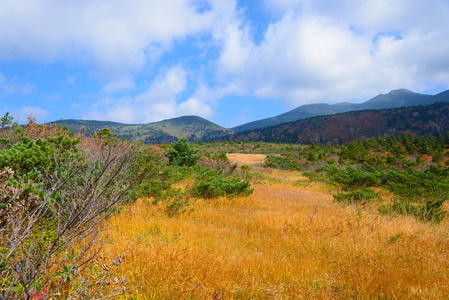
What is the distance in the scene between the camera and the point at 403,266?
3211 millimetres

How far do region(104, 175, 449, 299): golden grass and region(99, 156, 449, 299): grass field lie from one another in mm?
12

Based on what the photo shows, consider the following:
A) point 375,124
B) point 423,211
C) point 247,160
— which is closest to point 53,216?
point 423,211

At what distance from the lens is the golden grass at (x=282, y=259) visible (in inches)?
99.8

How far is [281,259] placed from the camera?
335 cm

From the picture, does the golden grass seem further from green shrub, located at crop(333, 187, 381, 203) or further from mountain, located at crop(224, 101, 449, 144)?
mountain, located at crop(224, 101, 449, 144)

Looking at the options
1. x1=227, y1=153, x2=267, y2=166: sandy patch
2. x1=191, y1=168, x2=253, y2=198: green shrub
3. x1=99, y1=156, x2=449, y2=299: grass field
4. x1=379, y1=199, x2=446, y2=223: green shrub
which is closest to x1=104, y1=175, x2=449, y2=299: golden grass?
x1=99, y1=156, x2=449, y2=299: grass field

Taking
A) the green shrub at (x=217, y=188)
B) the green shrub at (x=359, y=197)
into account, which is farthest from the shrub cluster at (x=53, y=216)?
the green shrub at (x=359, y=197)

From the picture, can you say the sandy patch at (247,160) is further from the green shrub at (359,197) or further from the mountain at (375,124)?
the mountain at (375,124)

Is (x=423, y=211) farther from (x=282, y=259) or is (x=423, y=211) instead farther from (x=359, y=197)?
(x=282, y=259)

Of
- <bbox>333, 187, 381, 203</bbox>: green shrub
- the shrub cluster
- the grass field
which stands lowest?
<bbox>333, 187, 381, 203</bbox>: green shrub

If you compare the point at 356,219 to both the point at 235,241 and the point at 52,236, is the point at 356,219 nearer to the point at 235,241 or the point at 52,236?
the point at 235,241

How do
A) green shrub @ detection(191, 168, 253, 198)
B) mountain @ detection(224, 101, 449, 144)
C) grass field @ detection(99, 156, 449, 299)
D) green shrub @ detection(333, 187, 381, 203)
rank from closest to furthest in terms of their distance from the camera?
1. grass field @ detection(99, 156, 449, 299)
2. green shrub @ detection(191, 168, 253, 198)
3. green shrub @ detection(333, 187, 381, 203)
4. mountain @ detection(224, 101, 449, 144)

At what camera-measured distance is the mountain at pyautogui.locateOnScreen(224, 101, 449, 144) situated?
89.1 meters

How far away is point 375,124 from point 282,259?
11845 cm
